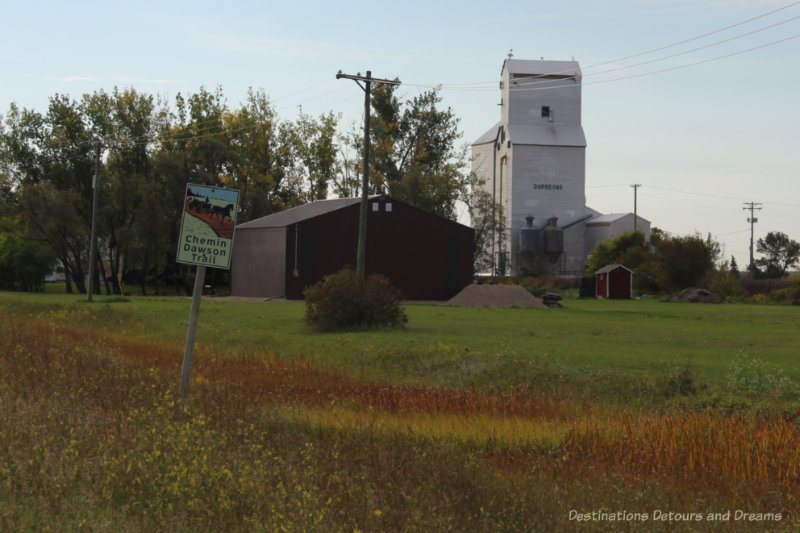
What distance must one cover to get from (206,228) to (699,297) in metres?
52.3

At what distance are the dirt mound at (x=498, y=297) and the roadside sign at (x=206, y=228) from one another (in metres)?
37.2

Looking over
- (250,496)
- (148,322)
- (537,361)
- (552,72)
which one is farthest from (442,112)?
(250,496)

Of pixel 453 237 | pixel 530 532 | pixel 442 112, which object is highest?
pixel 442 112

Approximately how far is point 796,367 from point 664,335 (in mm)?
8689

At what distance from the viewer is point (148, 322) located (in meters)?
30.3

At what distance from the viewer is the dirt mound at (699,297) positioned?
5888cm

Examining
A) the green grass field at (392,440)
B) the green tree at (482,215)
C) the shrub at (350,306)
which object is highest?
the green tree at (482,215)

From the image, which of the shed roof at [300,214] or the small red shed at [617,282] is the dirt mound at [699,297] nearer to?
the small red shed at [617,282]

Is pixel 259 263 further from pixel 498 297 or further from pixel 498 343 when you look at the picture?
pixel 498 343

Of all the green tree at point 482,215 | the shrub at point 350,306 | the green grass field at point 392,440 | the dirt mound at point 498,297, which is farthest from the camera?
Result: the green tree at point 482,215

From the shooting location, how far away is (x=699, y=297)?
194 feet

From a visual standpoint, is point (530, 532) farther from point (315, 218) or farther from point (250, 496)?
point (315, 218)

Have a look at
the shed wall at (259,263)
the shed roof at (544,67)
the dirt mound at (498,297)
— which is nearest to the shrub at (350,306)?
the dirt mound at (498,297)

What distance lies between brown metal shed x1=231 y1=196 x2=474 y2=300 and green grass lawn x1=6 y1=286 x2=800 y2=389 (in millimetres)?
13795
